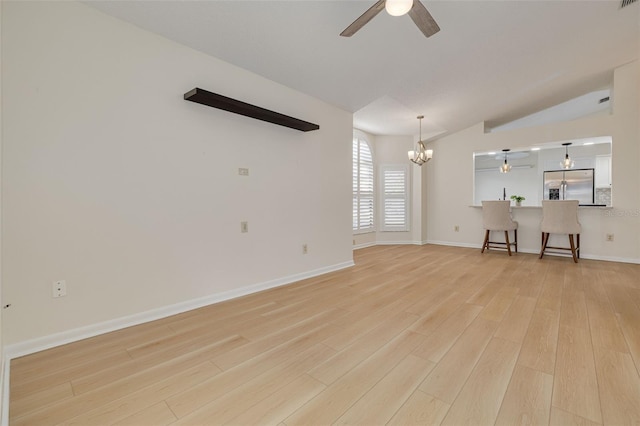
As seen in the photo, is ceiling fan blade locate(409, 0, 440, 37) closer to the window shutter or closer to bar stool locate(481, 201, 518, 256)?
bar stool locate(481, 201, 518, 256)

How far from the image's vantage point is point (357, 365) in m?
1.73

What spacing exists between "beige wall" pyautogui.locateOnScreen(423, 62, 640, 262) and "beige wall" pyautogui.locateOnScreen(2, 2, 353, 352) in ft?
15.1

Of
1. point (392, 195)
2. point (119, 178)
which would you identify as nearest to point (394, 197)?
point (392, 195)

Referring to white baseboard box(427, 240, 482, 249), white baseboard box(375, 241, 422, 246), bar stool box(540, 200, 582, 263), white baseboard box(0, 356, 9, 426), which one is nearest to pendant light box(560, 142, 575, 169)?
bar stool box(540, 200, 582, 263)

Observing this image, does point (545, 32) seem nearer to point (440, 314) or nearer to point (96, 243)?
point (440, 314)

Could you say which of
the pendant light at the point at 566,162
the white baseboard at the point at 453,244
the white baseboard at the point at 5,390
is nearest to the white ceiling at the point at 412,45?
the white baseboard at the point at 5,390

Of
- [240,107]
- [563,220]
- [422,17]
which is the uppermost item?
[422,17]

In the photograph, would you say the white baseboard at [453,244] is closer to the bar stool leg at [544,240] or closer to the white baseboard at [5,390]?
the bar stool leg at [544,240]

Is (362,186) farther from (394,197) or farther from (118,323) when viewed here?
(118,323)

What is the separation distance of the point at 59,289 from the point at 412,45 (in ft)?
12.6

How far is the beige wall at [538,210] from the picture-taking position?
4.52m

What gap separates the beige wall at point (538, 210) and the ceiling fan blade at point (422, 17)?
462 centimetres

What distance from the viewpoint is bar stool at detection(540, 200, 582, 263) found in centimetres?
457

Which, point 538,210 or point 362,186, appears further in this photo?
point 362,186
